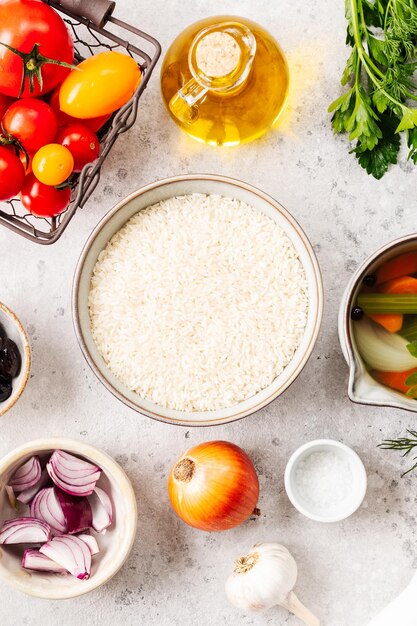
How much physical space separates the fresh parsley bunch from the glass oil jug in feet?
0.45

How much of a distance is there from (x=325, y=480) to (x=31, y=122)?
35.1 inches

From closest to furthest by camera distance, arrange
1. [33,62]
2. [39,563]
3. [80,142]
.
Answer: [33,62], [80,142], [39,563]

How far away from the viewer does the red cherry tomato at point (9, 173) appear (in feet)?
4.28

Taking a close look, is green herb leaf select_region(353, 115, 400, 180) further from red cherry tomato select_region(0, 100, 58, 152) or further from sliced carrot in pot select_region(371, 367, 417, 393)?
red cherry tomato select_region(0, 100, 58, 152)

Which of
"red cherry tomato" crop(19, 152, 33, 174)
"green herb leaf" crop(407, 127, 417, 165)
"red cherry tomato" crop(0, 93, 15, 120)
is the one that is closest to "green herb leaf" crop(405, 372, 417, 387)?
"green herb leaf" crop(407, 127, 417, 165)

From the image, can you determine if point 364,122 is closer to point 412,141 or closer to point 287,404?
point 412,141

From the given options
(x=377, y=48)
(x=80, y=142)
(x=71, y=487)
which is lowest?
(x=71, y=487)

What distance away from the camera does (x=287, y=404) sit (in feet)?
5.06

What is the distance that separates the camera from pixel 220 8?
1.54 m

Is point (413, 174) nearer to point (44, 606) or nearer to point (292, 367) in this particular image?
point (292, 367)

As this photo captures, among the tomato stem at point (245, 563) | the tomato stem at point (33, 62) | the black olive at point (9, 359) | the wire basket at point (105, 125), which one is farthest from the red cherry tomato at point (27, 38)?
the tomato stem at point (245, 563)

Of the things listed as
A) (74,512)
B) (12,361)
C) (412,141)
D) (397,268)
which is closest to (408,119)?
(412,141)

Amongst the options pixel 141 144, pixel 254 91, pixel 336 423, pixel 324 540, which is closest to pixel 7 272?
pixel 141 144

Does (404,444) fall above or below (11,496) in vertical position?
above
